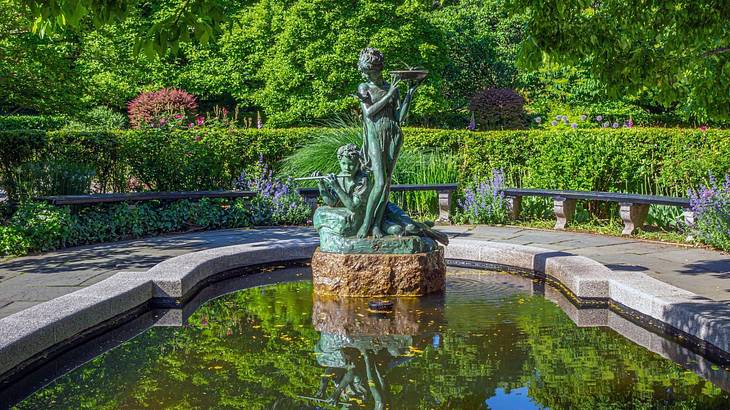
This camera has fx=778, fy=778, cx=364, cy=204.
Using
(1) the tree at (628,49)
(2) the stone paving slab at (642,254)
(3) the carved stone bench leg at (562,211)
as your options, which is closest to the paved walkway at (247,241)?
(2) the stone paving slab at (642,254)

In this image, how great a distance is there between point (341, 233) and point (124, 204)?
4904 mm

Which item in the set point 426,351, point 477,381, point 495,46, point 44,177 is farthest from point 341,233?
point 495,46

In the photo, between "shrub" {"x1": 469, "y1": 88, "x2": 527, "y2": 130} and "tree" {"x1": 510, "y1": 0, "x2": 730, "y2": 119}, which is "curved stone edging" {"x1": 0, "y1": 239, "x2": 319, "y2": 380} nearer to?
"tree" {"x1": 510, "y1": 0, "x2": 730, "y2": 119}

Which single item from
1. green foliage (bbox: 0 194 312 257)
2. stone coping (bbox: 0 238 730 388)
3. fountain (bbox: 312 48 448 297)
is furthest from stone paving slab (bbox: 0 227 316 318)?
fountain (bbox: 312 48 448 297)

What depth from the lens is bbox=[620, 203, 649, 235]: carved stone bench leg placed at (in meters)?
11.2

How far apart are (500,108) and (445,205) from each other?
11902 millimetres

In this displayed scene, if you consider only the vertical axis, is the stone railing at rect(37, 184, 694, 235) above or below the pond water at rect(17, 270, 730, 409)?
above

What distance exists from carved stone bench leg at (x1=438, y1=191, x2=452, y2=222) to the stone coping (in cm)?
342

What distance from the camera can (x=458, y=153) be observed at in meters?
14.3

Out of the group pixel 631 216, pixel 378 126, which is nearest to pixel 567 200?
pixel 631 216

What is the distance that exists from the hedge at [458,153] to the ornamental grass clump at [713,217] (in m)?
1.66

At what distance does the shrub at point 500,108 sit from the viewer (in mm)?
24094

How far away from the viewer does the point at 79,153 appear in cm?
1207

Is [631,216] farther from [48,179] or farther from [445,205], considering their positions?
[48,179]
